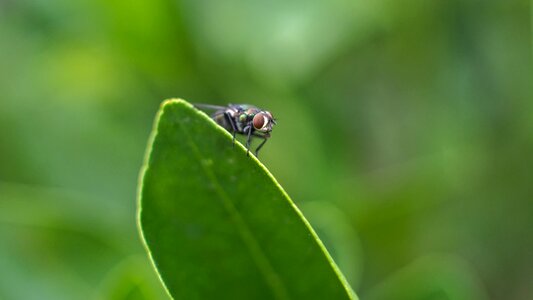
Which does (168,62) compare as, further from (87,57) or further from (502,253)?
(502,253)

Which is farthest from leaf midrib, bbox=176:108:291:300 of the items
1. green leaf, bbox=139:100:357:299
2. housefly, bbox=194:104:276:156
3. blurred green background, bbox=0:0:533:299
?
blurred green background, bbox=0:0:533:299

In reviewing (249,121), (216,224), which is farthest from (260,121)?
(216,224)

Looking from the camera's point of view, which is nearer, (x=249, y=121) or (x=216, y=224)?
(x=216, y=224)

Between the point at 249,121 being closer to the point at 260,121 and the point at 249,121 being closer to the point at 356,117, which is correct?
the point at 260,121

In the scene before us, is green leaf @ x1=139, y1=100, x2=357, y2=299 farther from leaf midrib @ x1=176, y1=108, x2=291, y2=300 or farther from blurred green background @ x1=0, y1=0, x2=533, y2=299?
blurred green background @ x1=0, y1=0, x2=533, y2=299

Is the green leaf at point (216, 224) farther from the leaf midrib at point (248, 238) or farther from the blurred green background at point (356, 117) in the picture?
the blurred green background at point (356, 117)

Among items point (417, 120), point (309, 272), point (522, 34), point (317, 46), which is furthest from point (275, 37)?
point (309, 272)
